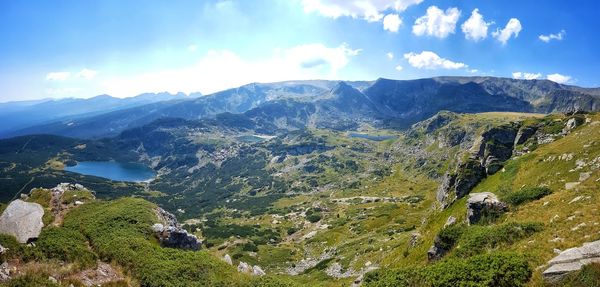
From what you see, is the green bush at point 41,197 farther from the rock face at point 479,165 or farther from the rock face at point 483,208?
the rock face at point 479,165

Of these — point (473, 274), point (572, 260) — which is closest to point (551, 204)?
point (572, 260)

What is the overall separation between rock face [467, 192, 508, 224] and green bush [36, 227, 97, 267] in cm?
3995

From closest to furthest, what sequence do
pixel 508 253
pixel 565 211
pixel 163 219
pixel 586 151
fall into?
pixel 508 253 → pixel 565 211 → pixel 586 151 → pixel 163 219

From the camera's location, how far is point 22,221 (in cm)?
3888

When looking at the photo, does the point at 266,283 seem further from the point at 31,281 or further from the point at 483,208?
the point at 483,208

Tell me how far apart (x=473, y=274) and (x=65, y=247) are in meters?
37.5

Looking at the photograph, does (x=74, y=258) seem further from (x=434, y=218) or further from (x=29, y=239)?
(x=434, y=218)

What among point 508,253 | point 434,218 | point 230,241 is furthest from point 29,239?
point 230,241

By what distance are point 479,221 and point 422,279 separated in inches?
604

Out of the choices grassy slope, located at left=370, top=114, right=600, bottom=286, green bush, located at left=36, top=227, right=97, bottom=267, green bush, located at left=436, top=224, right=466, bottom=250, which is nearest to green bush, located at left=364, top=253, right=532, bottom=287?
grassy slope, located at left=370, top=114, right=600, bottom=286

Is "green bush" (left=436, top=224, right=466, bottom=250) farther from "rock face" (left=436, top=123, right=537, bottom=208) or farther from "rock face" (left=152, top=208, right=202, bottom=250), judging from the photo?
"rock face" (left=152, top=208, right=202, bottom=250)

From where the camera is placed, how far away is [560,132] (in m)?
74.0

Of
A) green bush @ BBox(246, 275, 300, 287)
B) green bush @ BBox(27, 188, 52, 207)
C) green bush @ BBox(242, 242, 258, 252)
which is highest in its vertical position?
green bush @ BBox(27, 188, 52, 207)

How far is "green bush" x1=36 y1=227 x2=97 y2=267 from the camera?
35.1 metres
